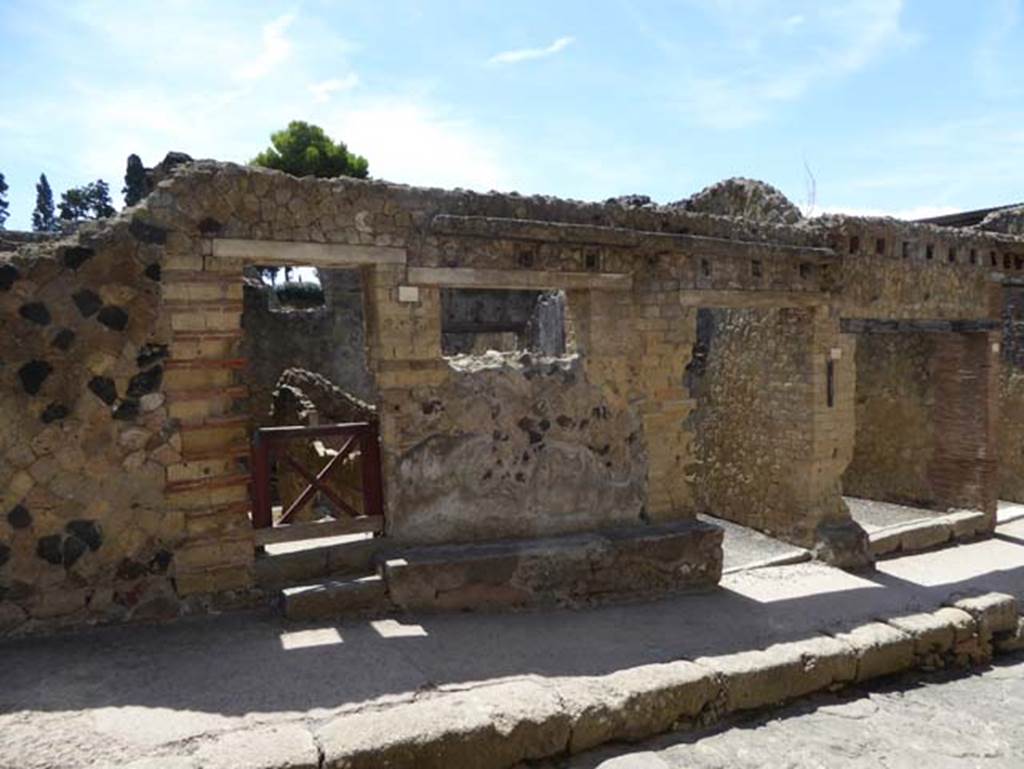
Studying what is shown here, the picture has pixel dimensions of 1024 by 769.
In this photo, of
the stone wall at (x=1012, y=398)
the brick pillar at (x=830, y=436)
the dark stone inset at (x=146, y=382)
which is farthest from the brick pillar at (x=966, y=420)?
the dark stone inset at (x=146, y=382)

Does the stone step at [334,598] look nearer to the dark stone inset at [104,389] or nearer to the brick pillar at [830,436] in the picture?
the dark stone inset at [104,389]

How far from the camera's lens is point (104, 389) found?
479cm

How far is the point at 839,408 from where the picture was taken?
8.11 meters

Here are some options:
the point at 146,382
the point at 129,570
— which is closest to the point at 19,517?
the point at 129,570

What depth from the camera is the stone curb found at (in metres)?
3.72

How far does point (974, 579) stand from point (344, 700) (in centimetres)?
656

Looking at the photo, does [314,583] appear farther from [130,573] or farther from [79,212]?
[79,212]

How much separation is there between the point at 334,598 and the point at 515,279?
108 inches

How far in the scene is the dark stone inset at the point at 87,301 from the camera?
471 centimetres

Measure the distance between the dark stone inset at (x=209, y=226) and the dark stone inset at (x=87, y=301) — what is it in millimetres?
768

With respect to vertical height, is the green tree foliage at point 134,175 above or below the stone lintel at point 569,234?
above

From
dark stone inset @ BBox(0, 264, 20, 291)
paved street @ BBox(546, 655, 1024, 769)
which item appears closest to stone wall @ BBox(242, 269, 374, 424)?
dark stone inset @ BBox(0, 264, 20, 291)

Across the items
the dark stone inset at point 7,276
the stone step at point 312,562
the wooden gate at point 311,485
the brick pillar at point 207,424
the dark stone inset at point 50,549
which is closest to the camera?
the dark stone inset at point 7,276

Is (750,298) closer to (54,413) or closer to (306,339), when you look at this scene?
(54,413)
